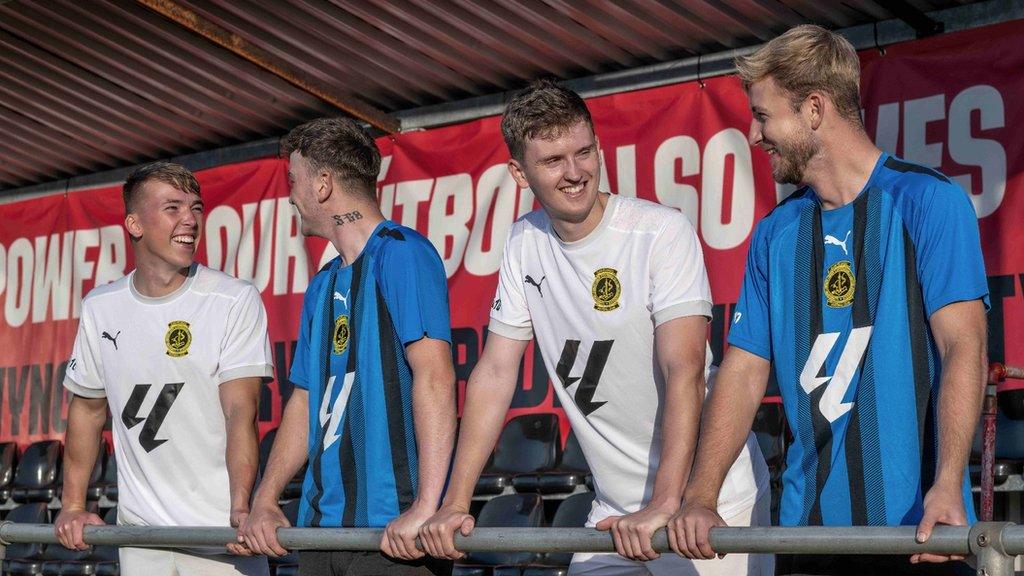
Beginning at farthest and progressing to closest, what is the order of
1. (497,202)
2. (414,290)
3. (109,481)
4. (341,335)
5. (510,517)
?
(109,481)
(497,202)
(510,517)
(341,335)
(414,290)

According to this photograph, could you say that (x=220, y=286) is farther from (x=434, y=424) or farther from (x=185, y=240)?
(x=434, y=424)

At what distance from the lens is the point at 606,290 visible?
3.73 metres

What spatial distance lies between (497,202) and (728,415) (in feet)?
15.9

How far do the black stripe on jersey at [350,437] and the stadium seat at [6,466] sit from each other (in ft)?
22.2

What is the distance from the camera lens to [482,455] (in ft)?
12.2

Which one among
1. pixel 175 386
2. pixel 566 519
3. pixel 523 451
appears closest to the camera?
pixel 175 386

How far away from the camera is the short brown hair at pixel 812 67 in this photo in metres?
3.04

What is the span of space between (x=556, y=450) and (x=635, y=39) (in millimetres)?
2322

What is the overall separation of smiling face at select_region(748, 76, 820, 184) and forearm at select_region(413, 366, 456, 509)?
117cm

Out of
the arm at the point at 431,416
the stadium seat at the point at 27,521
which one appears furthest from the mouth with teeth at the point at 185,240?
the stadium seat at the point at 27,521

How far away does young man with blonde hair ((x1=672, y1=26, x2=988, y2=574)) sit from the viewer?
280 centimetres

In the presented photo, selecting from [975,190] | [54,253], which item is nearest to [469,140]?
[975,190]

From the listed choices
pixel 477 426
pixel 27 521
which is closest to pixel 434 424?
pixel 477 426

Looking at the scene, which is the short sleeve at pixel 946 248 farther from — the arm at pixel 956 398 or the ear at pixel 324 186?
the ear at pixel 324 186
